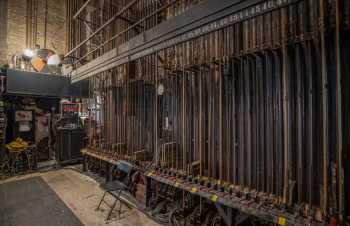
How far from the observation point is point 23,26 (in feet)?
27.0

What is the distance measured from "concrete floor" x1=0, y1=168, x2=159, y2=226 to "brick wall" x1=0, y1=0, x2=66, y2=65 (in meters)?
5.39

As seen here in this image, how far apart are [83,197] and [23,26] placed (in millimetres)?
8040

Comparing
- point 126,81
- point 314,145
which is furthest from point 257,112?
point 126,81

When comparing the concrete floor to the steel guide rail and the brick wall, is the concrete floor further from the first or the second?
the brick wall

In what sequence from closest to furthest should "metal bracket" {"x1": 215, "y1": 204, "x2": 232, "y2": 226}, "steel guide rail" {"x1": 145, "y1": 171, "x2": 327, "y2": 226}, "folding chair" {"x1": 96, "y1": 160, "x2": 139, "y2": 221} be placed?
"steel guide rail" {"x1": 145, "y1": 171, "x2": 327, "y2": 226} → "metal bracket" {"x1": 215, "y1": 204, "x2": 232, "y2": 226} → "folding chair" {"x1": 96, "y1": 160, "x2": 139, "y2": 221}

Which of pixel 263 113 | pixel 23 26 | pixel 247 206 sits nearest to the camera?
pixel 247 206

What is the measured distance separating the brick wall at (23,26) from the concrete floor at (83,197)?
539 cm

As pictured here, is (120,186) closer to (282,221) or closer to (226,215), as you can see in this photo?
(226,215)

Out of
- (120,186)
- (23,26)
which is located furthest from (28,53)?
(120,186)

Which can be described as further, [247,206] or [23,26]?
[23,26]

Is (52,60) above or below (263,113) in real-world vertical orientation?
above

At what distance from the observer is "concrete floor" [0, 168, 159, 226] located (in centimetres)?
336

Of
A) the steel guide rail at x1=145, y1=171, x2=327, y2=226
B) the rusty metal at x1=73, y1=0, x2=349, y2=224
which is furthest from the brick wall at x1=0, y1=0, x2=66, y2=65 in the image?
the steel guide rail at x1=145, y1=171, x2=327, y2=226

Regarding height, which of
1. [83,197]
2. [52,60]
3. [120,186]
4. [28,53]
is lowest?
[83,197]
